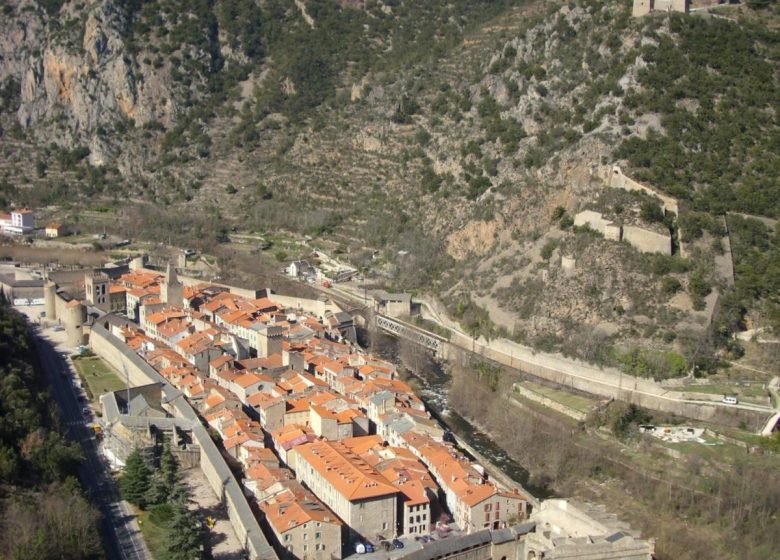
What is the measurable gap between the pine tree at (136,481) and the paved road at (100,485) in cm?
32

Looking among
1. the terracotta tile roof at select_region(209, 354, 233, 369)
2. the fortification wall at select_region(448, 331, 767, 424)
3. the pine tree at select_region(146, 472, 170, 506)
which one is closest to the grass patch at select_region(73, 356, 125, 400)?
the terracotta tile roof at select_region(209, 354, 233, 369)

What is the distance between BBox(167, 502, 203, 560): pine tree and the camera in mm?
22641

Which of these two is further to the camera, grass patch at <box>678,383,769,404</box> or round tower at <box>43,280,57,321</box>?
round tower at <box>43,280,57,321</box>

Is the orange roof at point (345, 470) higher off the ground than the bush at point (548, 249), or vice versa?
the bush at point (548, 249)

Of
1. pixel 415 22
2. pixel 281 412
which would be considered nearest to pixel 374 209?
pixel 415 22

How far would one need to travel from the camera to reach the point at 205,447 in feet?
94.0

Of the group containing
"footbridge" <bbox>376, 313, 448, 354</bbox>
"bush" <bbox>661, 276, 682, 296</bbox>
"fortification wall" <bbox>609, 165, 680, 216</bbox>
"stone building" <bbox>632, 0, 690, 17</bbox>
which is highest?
"stone building" <bbox>632, 0, 690, 17</bbox>

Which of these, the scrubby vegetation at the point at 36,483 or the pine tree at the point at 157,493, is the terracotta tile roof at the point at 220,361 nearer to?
the scrubby vegetation at the point at 36,483

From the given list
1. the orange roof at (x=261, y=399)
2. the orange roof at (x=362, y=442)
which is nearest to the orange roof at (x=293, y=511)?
the orange roof at (x=362, y=442)

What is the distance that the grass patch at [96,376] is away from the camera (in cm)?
3472

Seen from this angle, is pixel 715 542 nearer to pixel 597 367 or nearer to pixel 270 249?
pixel 597 367

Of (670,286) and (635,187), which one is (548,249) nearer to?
(635,187)

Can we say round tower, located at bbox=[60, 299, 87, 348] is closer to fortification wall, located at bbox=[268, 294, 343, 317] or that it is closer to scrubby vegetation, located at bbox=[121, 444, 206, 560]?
fortification wall, located at bbox=[268, 294, 343, 317]

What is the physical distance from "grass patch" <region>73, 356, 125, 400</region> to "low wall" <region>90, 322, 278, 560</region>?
1.31 feet
